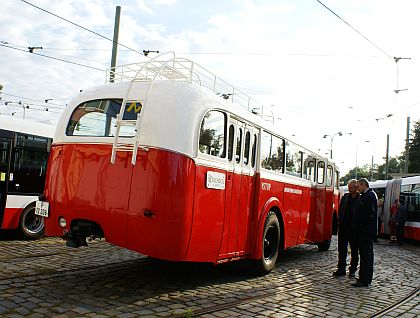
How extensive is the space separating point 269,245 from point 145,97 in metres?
4.02

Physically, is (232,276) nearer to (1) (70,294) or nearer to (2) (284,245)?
(2) (284,245)

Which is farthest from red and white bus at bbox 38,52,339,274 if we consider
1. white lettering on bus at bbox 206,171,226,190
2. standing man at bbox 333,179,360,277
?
standing man at bbox 333,179,360,277

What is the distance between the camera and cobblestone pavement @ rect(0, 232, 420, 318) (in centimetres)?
556

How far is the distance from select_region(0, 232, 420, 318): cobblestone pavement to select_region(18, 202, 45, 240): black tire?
0.85m

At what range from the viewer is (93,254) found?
9.29m

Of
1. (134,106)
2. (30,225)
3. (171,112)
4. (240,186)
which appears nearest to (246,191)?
(240,186)

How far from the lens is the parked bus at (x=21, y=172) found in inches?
412

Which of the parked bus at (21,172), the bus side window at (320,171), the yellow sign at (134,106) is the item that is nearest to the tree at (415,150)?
the bus side window at (320,171)

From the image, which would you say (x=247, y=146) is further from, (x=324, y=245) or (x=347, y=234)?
(x=324, y=245)

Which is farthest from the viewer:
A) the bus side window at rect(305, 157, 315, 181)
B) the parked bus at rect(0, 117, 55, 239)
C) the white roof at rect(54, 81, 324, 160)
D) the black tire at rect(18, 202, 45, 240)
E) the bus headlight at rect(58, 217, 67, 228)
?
the bus side window at rect(305, 157, 315, 181)

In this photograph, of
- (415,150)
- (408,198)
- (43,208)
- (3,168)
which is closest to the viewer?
(43,208)

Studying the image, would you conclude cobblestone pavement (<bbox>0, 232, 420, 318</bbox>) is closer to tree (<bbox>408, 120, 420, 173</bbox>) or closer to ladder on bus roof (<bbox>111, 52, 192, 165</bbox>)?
ladder on bus roof (<bbox>111, 52, 192, 165</bbox>)

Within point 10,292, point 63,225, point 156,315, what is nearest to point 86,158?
point 63,225

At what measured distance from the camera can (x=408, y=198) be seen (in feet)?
63.7
